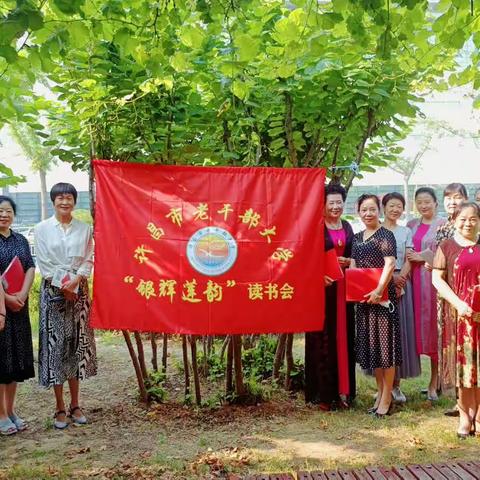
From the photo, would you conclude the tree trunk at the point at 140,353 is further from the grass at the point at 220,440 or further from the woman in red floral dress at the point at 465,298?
the woman in red floral dress at the point at 465,298

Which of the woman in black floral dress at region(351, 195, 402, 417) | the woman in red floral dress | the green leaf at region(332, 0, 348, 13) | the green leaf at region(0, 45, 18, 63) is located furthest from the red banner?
the green leaf at region(332, 0, 348, 13)

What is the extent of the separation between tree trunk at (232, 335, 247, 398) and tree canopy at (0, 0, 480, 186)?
4.71ft

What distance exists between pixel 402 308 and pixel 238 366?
1418mm

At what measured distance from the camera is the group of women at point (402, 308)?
11.4 ft

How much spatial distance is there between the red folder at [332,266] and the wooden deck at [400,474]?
146 cm

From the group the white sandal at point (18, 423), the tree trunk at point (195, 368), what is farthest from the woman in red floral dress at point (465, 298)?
the white sandal at point (18, 423)

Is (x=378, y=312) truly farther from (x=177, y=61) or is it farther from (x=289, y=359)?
(x=177, y=61)

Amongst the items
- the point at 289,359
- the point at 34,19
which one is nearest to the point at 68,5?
the point at 34,19

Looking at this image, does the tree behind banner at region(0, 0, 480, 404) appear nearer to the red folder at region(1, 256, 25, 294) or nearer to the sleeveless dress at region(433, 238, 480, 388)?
the red folder at region(1, 256, 25, 294)

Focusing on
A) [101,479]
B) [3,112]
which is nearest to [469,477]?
[101,479]

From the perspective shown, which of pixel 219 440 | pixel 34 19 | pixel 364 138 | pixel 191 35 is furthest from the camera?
pixel 364 138

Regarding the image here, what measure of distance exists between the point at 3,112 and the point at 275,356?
2967 mm

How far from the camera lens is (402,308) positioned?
432 centimetres

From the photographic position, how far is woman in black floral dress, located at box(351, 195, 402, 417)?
3895 millimetres
